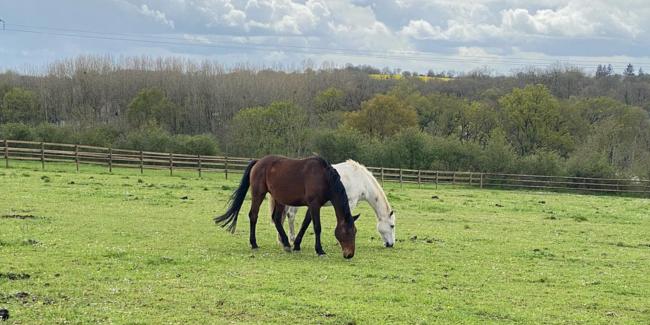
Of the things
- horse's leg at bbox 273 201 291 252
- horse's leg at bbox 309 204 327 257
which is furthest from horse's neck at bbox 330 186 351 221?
horse's leg at bbox 273 201 291 252

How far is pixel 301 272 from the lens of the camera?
8.54 m

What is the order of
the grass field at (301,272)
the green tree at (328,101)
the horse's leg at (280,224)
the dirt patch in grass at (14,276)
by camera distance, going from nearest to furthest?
the grass field at (301,272) < the dirt patch in grass at (14,276) < the horse's leg at (280,224) < the green tree at (328,101)

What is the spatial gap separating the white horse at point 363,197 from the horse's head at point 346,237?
1224 mm

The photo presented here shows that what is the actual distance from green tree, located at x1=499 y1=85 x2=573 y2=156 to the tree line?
0.11m

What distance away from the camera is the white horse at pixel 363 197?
11.3 meters

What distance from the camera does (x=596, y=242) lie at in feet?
43.3

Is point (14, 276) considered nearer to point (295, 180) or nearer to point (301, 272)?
point (301, 272)

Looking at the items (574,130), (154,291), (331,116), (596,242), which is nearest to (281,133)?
(331,116)

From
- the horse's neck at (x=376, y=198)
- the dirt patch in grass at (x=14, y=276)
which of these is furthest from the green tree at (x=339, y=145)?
the dirt patch in grass at (x=14, y=276)

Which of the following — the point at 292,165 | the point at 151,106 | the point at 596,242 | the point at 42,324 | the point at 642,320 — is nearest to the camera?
the point at 42,324

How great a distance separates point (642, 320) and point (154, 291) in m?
5.91

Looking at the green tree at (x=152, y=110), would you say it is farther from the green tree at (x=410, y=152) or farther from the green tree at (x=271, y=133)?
the green tree at (x=410, y=152)

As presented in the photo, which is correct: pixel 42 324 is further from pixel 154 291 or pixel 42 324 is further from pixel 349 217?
pixel 349 217

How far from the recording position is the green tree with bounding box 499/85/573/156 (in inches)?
2074
